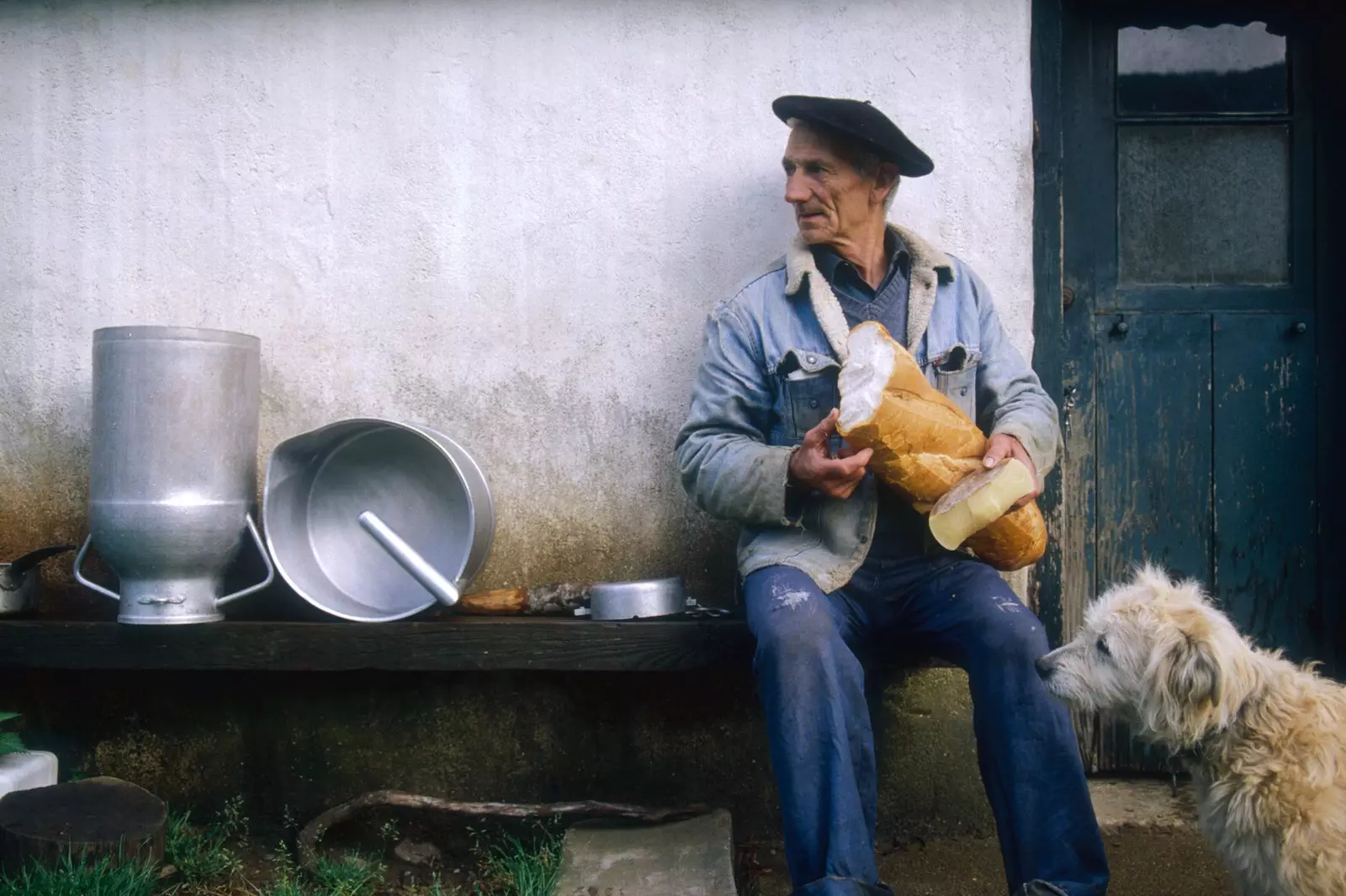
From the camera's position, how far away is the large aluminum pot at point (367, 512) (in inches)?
129

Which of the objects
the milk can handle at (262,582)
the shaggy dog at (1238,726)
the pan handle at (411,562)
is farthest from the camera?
the milk can handle at (262,582)

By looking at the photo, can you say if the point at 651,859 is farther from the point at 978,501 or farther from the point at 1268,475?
the point at 1268,475

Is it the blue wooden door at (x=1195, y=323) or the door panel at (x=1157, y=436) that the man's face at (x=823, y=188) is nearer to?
the blue wooden door at (x=1195, y=323)

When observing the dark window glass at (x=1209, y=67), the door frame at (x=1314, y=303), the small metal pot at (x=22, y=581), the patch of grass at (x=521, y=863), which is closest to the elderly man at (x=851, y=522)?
the door frame at (x=1314, y=303)

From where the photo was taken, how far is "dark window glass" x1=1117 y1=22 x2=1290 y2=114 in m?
3.58

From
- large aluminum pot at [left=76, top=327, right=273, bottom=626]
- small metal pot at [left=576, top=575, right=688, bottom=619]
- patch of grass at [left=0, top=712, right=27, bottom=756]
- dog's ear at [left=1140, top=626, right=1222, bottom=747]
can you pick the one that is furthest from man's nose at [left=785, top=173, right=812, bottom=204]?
patch of grass at [left=0, top=712, right=27, bottom=756]

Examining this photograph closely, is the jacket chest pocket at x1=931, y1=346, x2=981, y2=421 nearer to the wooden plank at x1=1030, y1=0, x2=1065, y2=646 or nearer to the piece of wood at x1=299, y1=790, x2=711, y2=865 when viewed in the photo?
the wooden plank at x1=1030, y1=0, x2=1065, y2=646

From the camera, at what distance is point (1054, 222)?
11.4 ft

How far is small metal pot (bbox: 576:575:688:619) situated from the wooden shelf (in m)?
0.07

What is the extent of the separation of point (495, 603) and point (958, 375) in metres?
1.46

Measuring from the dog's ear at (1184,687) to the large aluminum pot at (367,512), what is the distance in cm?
185

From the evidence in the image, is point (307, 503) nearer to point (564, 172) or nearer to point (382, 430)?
point (382, 430)

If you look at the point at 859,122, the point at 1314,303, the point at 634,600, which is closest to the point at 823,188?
the point at 859,122

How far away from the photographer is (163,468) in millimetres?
3018
